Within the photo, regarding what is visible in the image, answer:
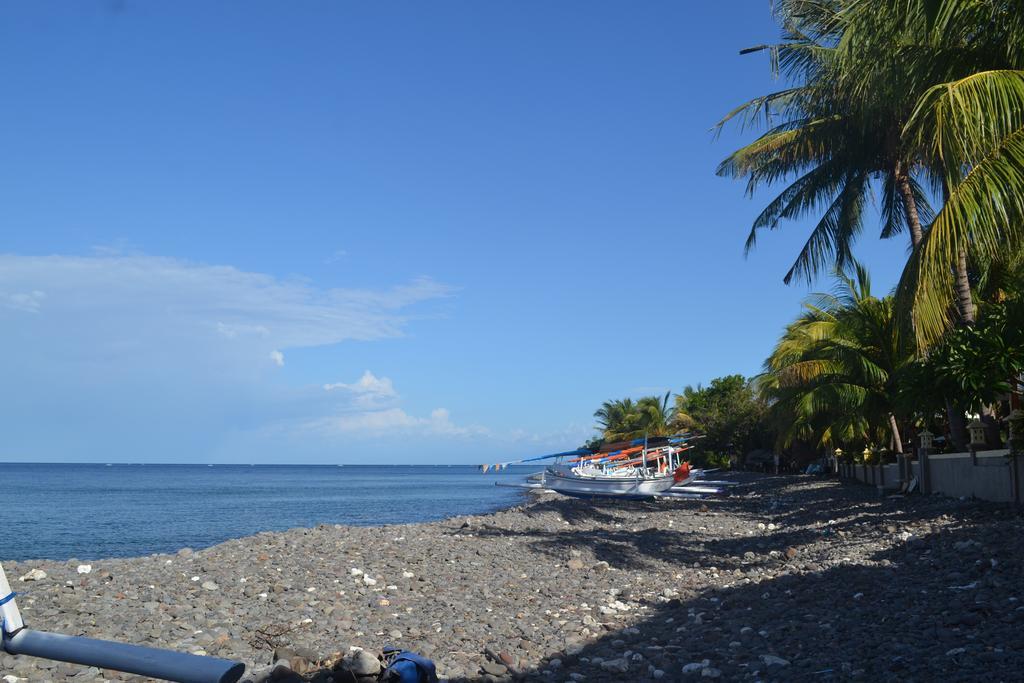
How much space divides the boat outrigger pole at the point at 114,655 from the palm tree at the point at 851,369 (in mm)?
19144

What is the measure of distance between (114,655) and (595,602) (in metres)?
7.89

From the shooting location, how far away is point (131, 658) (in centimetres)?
333

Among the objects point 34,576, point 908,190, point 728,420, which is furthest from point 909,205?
point 728,420

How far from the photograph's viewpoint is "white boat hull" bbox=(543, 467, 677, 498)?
31953 mm

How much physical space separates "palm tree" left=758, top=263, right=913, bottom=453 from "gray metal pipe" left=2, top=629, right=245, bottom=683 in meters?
19.1

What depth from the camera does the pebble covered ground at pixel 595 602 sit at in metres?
6.61

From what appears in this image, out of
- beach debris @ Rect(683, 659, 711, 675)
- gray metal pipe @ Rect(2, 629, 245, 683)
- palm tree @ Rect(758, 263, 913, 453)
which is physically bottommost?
beach debris @ Rect(683, 659, 711, 675)

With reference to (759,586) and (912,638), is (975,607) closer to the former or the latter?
(912,638)

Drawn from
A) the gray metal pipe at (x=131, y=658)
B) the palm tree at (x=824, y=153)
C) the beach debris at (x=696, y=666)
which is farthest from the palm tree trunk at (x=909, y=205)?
the gray metal pipe at (x=131, y=658)

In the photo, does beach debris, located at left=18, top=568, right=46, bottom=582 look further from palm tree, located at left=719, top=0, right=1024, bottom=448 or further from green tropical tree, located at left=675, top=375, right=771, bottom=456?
green tropical tree, located at left=675, top=375, right=771, bottom=456

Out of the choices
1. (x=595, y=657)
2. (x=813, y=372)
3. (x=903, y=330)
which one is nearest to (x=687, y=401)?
(x=813, y=372)

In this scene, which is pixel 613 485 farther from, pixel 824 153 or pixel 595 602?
pixel 595 602

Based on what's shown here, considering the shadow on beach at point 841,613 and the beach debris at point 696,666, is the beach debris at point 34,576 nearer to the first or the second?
the shadow on beach at point 841,613

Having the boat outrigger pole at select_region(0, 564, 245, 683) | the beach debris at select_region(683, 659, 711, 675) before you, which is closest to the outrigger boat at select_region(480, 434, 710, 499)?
the beach debris at select_region(683, 659, 711, 675)
